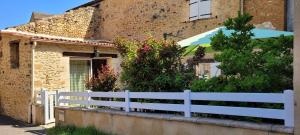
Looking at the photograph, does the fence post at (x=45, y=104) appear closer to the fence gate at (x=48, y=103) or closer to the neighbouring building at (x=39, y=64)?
the fence gate at (x=48, y=103)

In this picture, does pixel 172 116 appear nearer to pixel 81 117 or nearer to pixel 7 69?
pixel 81 117

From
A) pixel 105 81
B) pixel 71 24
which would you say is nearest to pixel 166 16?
pixel 71 24

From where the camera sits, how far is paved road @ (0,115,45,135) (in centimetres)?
1188

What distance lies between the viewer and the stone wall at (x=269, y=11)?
13945mm

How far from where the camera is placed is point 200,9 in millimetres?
16672

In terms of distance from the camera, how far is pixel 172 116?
8.03 metres

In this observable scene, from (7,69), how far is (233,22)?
11164 mm

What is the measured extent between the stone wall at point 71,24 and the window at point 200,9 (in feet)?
24.4

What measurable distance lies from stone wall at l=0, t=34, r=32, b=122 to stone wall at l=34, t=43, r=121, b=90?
0.31m

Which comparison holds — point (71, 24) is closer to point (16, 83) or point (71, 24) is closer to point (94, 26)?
point (94, 26)

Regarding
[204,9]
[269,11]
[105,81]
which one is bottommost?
[105,81]

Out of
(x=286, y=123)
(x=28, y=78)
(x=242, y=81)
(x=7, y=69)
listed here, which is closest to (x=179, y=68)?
(x=242, y=81)

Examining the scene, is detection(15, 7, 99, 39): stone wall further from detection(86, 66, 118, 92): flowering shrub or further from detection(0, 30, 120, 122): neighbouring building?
detection(86, 66, 118, 92): flowering shrub

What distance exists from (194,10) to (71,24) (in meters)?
7.73
